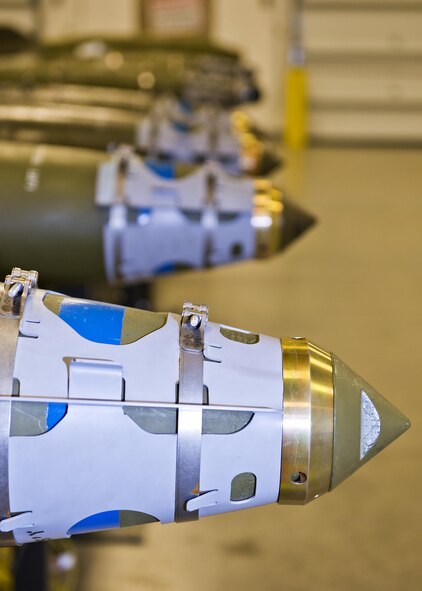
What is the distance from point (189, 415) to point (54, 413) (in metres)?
0.15

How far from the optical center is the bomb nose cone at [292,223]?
2.52 m

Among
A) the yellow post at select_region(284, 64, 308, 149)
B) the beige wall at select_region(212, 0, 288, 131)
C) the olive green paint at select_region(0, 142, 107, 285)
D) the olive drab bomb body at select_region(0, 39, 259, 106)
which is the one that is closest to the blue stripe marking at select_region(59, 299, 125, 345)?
the olive green paint at select_region(0, 142, 107, 285)

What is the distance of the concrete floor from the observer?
220 cm

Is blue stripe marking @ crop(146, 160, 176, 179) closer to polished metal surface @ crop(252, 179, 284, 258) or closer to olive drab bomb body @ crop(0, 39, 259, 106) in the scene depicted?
polished metal surface @ crop(252, 179, 284, 258)

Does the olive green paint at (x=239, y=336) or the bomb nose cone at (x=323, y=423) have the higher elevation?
the olive green paint at (x=239, y=336)

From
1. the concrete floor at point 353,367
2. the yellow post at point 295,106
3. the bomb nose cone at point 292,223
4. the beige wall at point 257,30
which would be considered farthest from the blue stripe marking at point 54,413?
the beige wall at point 257,30

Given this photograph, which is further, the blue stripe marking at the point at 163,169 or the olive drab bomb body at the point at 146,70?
the olive drab bomb body at the point at 146,70

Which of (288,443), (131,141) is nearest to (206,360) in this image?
(288,443)

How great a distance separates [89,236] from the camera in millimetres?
2281

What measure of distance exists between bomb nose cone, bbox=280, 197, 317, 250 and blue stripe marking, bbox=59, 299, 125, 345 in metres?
1.35

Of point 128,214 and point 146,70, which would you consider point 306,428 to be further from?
point 146,70

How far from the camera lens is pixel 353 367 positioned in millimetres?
3379

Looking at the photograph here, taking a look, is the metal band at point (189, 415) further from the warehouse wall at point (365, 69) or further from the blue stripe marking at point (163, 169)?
the warehouse wall at point (365, 69)

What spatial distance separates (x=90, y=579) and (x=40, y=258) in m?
0.74
